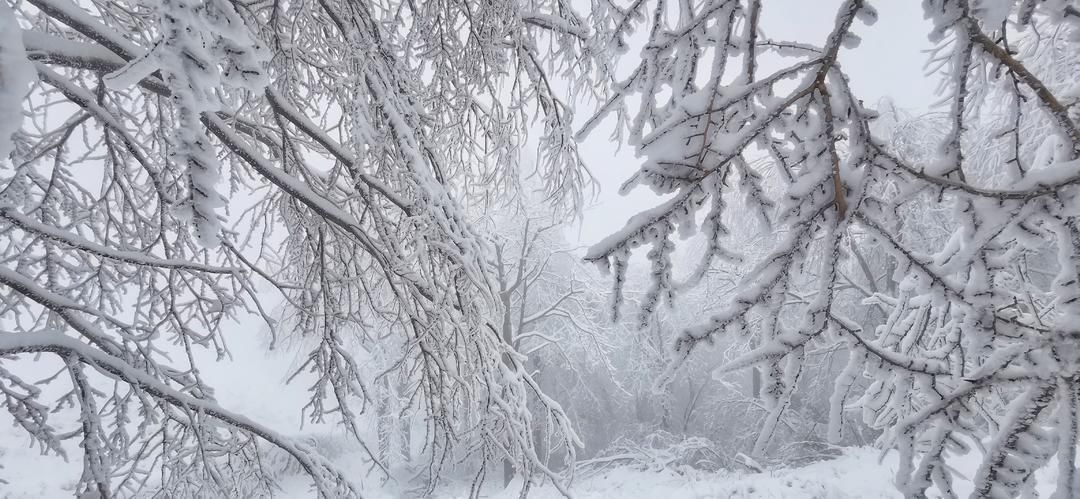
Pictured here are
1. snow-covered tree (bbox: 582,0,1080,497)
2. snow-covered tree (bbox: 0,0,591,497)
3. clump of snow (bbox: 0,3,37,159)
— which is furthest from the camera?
snow-covered tree (bbox: 0,0,591,497)

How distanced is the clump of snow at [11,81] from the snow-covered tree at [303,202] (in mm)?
72

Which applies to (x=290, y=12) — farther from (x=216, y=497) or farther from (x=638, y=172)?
(x=216, y=497)

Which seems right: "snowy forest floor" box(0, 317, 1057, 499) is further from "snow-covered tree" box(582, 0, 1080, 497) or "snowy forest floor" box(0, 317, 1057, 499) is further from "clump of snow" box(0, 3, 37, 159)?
"clump of snow" box(0, 3, 37, 159)

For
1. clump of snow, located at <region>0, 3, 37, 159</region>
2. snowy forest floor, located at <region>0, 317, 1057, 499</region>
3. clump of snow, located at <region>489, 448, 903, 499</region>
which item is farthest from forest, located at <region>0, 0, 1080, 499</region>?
snowy forest floor, located at <region>0, 317, 1057, 499</region>

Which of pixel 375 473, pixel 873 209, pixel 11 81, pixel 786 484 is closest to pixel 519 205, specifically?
pixel 873 209

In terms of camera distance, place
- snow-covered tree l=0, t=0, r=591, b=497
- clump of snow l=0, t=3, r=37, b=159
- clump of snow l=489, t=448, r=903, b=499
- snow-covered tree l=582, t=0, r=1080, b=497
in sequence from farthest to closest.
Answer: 1. clump of snow l=489, t=448, r=903, b=499
2. snow-covered tree l=0, t=0, r=591, b=497
3. snow-covered tree l=582, t=0, r=1080, b=497
4. clump of snow l=0, t=3, r=37, b=159

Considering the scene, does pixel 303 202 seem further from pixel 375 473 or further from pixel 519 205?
pixel 375 473

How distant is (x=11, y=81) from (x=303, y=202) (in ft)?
3.86

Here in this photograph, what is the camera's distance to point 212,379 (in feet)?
51.6

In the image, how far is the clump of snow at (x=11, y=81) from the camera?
2.51 feet

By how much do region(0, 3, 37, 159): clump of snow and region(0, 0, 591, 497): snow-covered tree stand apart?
0.07 meters

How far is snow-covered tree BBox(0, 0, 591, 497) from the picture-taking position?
4.92ft

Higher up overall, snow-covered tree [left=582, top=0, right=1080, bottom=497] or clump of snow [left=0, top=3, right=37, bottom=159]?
clump of snow [left=0, top=3, right=37, bottom=159]

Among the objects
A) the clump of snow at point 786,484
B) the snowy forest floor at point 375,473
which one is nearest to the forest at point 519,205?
the clump of snow at point 786,484
